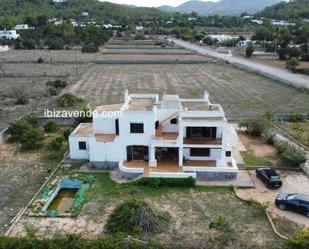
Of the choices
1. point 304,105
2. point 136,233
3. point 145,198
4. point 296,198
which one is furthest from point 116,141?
point 304,105

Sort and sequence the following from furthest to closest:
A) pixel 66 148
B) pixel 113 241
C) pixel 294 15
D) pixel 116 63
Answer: pixel 294 15 < pixel 116 63 < pixel 66 148 < pixel 113 241

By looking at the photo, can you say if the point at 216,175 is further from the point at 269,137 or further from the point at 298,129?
the point at 298,129

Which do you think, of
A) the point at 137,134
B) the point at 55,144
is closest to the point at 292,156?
the point at 137,134

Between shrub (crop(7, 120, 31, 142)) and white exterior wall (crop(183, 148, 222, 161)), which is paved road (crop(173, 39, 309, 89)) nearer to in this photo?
white exterior wall (crop(183, 148, 222, 161))

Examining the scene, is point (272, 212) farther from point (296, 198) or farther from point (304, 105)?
point (304, 105)

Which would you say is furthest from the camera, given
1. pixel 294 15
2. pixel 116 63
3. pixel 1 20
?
pixel 294 15

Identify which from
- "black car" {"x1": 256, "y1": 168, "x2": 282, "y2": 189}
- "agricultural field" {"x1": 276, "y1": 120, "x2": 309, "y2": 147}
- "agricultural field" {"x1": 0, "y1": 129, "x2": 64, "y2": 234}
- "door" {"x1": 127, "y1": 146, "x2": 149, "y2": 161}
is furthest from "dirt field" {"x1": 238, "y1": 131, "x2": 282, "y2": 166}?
"agricultural field" {"x1": 0, "y1": 129, "x2": 64, "y2": 234}

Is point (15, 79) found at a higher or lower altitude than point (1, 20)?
lower
